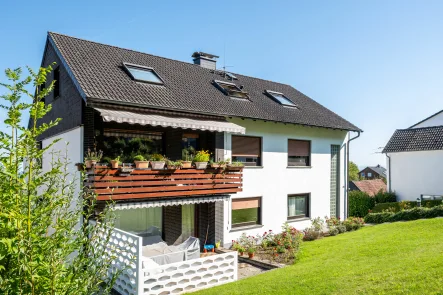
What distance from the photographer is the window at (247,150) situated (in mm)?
17719

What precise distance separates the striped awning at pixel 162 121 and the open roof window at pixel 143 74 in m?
2.95

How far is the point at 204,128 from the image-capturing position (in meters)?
14.2

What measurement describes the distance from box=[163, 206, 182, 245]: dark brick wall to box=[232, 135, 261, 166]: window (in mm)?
4051

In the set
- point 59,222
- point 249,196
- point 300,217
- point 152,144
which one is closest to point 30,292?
point 59,222

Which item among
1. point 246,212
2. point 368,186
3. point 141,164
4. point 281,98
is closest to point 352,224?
point 246,212

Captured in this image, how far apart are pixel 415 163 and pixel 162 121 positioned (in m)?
28.3

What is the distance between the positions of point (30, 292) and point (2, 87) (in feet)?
6.77

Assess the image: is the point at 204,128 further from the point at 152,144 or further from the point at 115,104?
the point at 115,104

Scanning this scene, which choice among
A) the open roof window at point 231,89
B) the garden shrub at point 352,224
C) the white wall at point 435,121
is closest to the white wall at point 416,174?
the white wall at point 435,121

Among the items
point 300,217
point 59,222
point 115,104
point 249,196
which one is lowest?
point 300,217

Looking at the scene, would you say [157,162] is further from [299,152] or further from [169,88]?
[299,152]

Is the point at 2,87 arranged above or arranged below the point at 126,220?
above

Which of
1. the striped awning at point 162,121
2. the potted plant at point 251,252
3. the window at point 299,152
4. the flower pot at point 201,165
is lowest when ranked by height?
the potted plant at point 251,252

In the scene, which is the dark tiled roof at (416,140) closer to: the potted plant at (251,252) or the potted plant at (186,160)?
the potted plant at (251,252)
